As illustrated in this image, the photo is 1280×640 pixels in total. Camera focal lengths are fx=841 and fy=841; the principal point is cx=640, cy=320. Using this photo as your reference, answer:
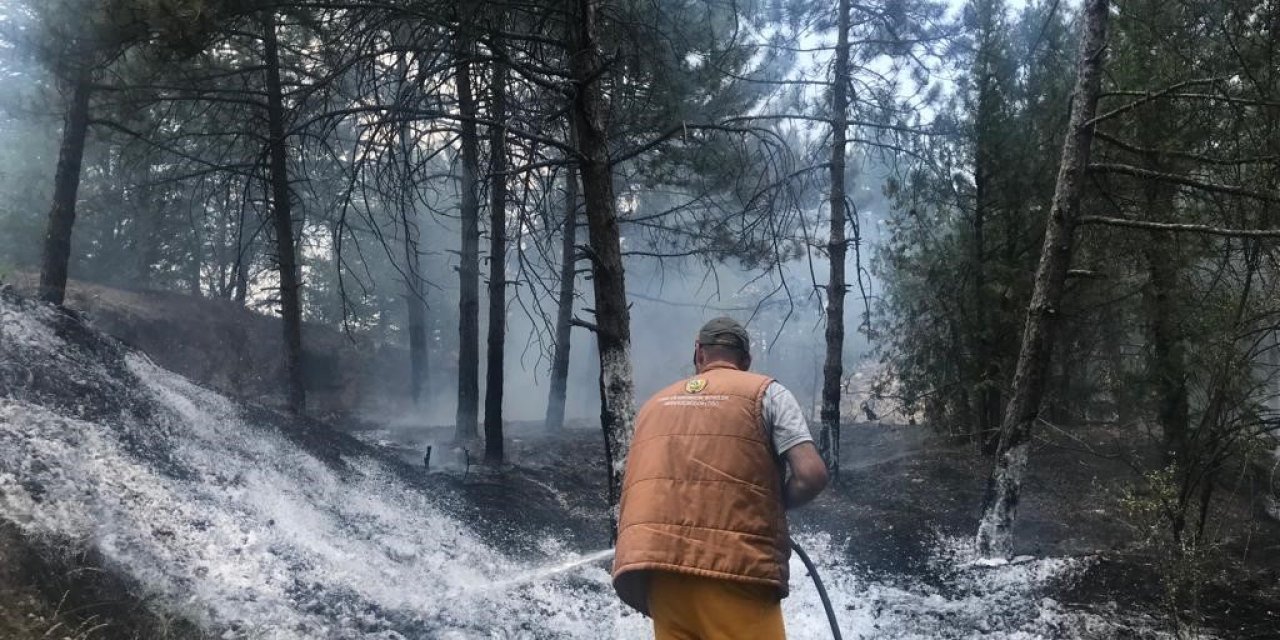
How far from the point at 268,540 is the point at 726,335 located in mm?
3785

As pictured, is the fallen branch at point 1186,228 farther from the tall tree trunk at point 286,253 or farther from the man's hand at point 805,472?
the tall tree trunk at point 286,253

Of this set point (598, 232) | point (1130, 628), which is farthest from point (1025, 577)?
point (598, 232)

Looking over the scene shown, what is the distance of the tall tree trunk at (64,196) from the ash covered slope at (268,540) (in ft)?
9.23

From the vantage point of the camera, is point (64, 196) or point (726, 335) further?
point (64, 196)

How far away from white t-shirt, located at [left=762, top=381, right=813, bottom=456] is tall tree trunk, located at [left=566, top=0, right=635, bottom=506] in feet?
9.31

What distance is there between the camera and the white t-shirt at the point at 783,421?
3.23 m

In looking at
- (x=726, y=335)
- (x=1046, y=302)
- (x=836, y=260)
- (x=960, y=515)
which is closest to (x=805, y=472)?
(x=726, y=335)

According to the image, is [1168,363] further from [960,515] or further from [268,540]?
[268,540]

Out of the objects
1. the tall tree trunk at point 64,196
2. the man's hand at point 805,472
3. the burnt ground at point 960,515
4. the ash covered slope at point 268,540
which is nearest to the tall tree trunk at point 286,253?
the burnt ground at point 960,515

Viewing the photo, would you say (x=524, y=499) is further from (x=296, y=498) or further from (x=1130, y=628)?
(x=1130, y=628)

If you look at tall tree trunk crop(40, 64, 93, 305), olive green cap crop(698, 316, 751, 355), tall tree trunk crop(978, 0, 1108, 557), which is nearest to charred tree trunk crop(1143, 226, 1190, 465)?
tall tree trunk crop(978, 0, 1108, 557)

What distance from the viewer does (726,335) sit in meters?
3.64


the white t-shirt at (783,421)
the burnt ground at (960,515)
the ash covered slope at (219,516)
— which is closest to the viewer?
the white t-shirt at (783,421)

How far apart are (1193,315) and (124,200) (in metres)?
19.2
